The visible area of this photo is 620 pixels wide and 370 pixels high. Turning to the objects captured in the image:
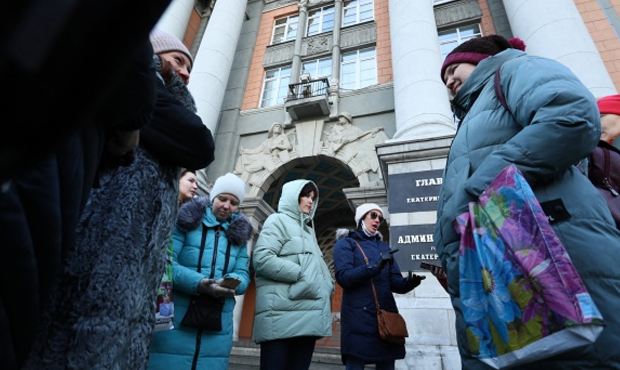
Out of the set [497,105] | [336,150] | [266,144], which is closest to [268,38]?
[266,144]

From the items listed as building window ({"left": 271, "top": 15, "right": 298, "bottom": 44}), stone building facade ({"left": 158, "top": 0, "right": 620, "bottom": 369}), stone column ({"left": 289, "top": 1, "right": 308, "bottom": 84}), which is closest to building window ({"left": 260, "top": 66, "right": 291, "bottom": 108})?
stone building facade ({"left": 158, "top": 0, "right": 620, "bottom": 369})

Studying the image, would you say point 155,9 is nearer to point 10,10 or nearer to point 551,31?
point 10,10

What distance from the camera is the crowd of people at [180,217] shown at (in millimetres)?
568

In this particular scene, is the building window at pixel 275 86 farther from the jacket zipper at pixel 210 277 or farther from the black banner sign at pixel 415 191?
the jacket zipper at pixel 210 277

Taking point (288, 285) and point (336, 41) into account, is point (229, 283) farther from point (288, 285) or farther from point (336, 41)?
point (336, 41)

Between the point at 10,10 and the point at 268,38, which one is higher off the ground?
the point at 268,38

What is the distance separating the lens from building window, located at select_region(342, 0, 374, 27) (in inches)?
401

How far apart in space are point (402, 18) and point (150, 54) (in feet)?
25.4

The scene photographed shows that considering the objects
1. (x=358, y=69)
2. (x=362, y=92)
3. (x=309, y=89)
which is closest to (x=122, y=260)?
(x=362, y=92)

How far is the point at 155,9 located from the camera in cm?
25

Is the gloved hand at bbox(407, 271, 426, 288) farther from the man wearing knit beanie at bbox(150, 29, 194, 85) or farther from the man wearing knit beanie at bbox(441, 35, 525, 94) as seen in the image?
the man wearing knit beanie at bbox(150, 29, 194, 85)

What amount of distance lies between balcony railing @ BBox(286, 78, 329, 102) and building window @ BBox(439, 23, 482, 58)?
3001 millimetres

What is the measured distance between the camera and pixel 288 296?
239 centimetres

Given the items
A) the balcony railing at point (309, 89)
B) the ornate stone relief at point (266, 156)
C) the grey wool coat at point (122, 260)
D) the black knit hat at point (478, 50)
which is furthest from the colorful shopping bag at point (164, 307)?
the balcony railing at point (309, 89)
